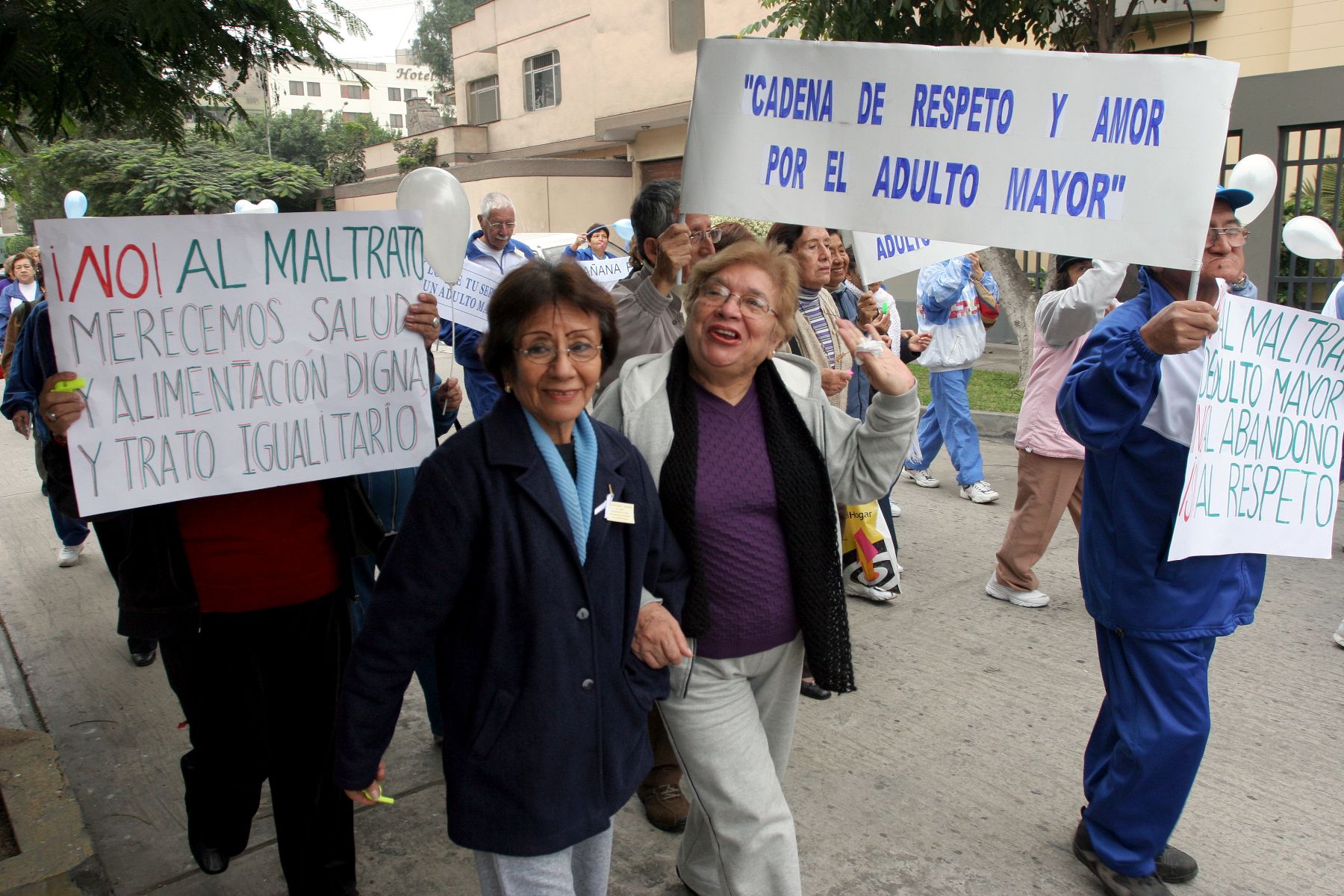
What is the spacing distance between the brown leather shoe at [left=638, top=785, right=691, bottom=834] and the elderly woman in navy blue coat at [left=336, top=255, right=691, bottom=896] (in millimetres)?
1203

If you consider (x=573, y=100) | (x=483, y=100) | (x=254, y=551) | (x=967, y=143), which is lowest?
(x=254, y=551)

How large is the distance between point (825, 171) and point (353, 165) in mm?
43015

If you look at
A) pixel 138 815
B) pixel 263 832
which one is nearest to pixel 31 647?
pixel 138 815

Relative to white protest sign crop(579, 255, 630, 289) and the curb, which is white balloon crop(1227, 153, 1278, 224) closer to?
white protest sign crop(579, 255, 630, 289)

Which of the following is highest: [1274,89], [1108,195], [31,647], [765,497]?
[1274,89]

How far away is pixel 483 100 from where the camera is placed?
34.2 metres

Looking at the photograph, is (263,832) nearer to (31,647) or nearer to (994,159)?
(31,647)

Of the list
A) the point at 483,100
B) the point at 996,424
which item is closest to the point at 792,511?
the point at 996,424

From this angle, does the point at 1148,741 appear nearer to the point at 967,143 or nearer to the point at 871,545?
the point at 967,143

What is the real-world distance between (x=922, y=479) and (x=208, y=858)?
20.1ft

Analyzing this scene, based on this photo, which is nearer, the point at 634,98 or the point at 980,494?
the point at 980,494

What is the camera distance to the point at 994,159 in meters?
2.69

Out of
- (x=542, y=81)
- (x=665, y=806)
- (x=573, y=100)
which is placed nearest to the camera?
(x=665, y=806)

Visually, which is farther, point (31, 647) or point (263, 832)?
point (31, 647)
